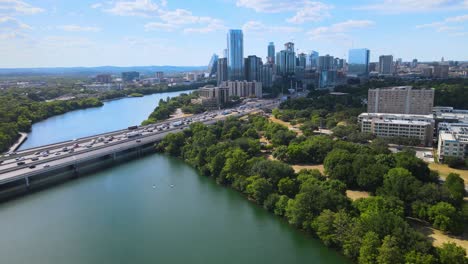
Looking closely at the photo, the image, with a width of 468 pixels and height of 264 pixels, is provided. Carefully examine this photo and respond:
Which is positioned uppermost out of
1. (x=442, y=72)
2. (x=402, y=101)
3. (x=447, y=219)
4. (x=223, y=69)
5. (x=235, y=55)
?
(x=235, y=55)

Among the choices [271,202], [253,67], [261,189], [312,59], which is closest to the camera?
[271,202]

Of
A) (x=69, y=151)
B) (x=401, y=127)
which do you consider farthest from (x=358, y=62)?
(x=69, y=151)

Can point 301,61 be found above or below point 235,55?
below

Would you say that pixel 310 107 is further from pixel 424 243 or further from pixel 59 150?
pixel 424 243

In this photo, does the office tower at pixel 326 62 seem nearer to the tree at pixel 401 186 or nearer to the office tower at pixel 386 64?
the office tower at pixel 386 64

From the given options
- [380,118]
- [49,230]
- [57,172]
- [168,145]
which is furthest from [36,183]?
[380,118]

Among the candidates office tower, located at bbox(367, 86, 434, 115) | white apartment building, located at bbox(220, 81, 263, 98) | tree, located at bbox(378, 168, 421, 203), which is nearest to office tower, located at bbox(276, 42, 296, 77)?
white apartment building, located at bbox(220, 81, 263, 98)

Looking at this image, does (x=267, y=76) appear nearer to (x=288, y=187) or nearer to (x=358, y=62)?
(x=358, y=62)

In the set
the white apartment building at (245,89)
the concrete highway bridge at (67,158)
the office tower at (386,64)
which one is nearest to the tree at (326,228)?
the concrete highway bridge at (67,158)
